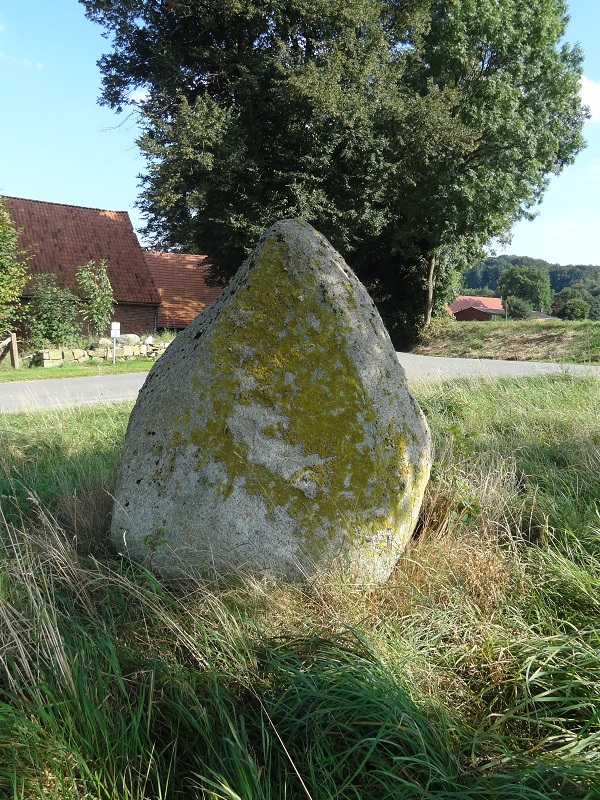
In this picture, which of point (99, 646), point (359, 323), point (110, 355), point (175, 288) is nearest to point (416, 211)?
point (110, 355)

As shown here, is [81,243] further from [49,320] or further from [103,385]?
[103,385]

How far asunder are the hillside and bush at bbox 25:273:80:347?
1343 centimetres

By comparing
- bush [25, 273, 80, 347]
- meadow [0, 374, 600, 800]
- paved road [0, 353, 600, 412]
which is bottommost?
meadow [0, 374, 600, 800]

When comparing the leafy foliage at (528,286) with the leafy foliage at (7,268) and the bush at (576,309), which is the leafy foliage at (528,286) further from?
the leafy foliage at (7,268)

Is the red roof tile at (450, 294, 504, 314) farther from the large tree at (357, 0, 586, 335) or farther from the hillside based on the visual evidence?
the hillside

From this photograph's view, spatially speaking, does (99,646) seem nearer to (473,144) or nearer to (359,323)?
(359,323)

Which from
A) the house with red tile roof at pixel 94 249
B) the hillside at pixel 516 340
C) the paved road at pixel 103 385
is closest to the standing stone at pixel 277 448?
the paved road at pixel 103 385

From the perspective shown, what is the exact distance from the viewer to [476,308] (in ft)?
266

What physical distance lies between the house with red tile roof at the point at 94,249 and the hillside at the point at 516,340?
10490mm

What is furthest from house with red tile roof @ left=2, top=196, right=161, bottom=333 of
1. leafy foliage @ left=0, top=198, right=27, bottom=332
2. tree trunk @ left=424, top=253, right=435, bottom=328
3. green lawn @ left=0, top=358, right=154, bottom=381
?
tree trunk @ left=424, top=253, right=435, bottom=328

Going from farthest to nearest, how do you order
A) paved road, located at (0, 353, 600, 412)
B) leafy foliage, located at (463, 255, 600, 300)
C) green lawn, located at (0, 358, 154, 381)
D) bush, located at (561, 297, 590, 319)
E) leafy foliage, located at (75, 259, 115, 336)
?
leafy foliage, located at (463, 255, 600, 300) → bush, located at (561, 297, 590, 319) → leafy foliage, located at (75, 259, 115, 336) → green lawn, located at (0, 358, 154, 381) → paved road, located at (0, 353, 600, 412)

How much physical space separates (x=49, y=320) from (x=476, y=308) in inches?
2751

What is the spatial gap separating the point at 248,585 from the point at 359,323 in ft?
4.88

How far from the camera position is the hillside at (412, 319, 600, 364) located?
59.6 feet
